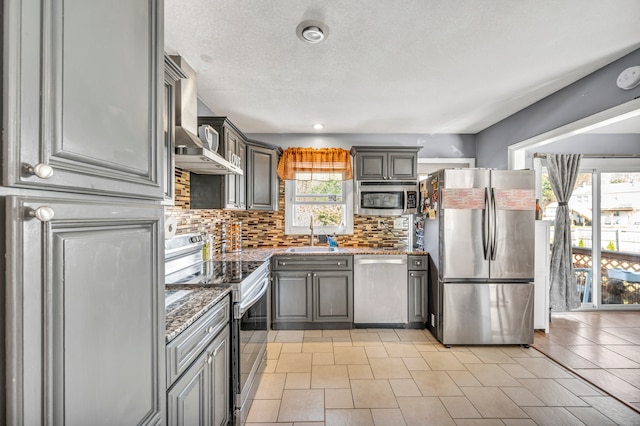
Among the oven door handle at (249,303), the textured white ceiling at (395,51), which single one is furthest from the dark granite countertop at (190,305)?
the textured white ceiling at (395,51)

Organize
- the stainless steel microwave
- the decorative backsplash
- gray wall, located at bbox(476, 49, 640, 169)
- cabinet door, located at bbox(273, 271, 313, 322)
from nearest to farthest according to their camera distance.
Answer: gray wall, located at bbox(476, 49, 640, 169) → cabinet door, located at bbox(273, 271, 313, 322) → the stainless steel microwave → the decorative backsplash

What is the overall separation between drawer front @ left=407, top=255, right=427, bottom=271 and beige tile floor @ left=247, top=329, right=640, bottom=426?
785 mm

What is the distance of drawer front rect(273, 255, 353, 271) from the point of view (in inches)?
135

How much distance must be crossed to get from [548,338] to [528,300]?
2.05 feet

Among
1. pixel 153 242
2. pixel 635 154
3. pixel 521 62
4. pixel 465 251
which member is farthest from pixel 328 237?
pixel 635 154

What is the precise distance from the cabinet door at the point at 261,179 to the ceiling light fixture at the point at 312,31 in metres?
1.76

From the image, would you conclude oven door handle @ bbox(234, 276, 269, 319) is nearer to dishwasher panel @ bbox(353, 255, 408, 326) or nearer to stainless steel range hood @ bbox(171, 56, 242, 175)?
stainless steel range hood @ bbox(171, 56, 242, 175)

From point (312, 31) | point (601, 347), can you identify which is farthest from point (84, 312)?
point (601, 347)

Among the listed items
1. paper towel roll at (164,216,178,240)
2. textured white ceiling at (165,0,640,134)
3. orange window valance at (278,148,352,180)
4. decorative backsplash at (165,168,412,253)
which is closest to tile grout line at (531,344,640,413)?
decorative backsplash at (165,168,412,253)

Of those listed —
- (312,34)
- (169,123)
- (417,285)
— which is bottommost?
(417,285)

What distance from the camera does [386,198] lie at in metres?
3.78

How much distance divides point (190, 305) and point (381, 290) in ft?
8.06

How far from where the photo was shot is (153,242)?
88 centimetres

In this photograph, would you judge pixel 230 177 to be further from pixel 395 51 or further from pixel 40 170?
pixel 40 170
